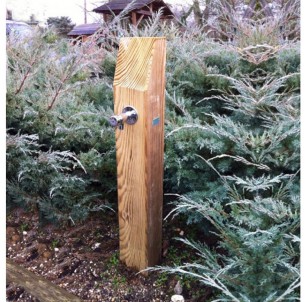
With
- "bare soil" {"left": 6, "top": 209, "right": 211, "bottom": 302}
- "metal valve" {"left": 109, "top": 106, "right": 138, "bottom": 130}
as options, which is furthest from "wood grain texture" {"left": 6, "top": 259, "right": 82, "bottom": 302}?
"metal valve" {"left": 109, "top": 106, "right": 138, "bottom": 130}

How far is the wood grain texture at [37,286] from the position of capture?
4.74ft

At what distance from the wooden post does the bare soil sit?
4.3 inches

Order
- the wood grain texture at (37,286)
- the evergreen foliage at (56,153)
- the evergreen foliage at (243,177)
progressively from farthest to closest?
the evergreen foliage at (56,153), the wood grain texture at (37,286), the evergreen foliage at (243,177)

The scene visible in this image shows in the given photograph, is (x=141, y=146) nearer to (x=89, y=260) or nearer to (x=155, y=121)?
(x=155, y=121)

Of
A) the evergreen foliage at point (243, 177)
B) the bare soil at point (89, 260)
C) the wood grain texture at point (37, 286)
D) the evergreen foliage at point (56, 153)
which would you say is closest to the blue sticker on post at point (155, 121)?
the evergreen foliage at point (243, 177)

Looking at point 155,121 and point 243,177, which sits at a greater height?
point 155,121

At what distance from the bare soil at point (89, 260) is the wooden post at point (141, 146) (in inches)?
4.3

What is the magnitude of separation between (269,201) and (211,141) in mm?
436

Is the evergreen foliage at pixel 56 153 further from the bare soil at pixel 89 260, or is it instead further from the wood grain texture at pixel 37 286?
the wood grain texture at pixel 37 286

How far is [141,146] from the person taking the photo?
133 centimetres

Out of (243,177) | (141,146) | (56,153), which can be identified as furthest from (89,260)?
(243,177)

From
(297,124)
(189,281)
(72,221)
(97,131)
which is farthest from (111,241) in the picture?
(297,124)

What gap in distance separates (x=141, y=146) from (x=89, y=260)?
27.1 inches

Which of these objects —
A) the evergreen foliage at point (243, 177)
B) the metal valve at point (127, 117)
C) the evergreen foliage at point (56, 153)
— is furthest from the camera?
the evergreen foliage at point (56, 153)
